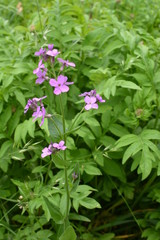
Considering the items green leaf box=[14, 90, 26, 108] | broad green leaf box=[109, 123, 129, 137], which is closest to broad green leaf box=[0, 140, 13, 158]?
green leaf box=[14, 90, 26, 108]

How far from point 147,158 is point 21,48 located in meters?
1.24

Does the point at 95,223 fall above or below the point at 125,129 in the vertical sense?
below

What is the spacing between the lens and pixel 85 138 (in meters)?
2.17

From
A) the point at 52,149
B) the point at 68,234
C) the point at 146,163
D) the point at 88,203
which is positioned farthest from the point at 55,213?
the point at 146,163

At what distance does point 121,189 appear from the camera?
7.64 ft

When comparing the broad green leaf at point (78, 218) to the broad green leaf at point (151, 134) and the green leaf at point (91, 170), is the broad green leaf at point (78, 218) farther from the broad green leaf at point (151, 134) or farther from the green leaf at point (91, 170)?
the broad green leaf at point (151, 134)

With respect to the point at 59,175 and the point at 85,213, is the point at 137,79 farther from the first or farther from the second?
the point at 85,213

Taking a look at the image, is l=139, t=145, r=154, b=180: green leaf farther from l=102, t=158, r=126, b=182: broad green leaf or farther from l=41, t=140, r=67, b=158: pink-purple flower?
l=41, t=140, r=67, b=158: pink-purple flower

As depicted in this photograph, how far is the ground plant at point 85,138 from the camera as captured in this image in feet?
6.50

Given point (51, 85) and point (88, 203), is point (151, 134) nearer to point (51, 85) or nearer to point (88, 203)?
point (88, 203)

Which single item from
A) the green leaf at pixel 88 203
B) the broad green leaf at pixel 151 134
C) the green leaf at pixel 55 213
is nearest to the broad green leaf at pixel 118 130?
the broad green leaf at pixel 151 134

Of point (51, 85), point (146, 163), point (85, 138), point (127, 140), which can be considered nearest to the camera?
point (51, 85)

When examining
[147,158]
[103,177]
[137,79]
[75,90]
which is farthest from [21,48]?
[147,158]

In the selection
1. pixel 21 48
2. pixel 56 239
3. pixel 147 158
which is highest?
pixel 21 48
